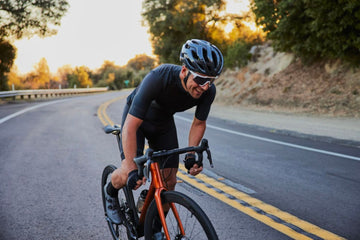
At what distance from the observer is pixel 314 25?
14.4m

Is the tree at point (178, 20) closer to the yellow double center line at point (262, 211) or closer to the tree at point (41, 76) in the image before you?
the yellow double center line at point (262, 211)

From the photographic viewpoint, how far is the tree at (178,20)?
91.2ft

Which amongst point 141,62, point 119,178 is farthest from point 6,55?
point 141,62

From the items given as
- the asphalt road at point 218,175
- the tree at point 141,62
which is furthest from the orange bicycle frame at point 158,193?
the tree at point 141,62

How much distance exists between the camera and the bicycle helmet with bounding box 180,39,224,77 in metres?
2.48

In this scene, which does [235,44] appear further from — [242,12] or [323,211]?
[323,211]

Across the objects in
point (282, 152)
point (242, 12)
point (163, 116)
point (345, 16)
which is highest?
point (242, 12)

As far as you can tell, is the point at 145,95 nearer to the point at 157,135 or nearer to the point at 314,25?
the point at 157,135

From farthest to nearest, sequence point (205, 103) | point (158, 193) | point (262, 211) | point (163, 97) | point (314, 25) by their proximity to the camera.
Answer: point (314, 25), point (262, 211), point (205, 103), point (163, 97), point (158, 193)

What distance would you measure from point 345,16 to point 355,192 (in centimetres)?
1053

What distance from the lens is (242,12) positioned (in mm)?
29781

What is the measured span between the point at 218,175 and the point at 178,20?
23.8 meters

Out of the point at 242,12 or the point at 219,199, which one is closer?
the point at 219,199

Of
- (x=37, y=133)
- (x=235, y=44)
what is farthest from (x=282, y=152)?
(x=235, y=44)
